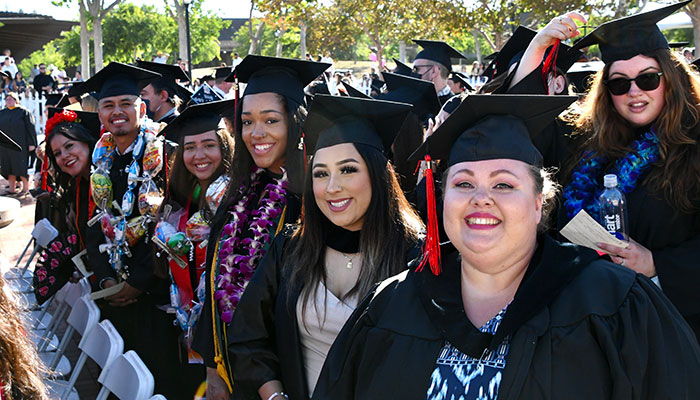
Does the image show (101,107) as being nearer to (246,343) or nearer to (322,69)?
(322,69)

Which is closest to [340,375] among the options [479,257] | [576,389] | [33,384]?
[479,257]

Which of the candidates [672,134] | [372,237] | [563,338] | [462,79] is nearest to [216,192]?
[372,237]

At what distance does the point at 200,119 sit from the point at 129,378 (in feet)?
5.34

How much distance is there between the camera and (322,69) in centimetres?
361

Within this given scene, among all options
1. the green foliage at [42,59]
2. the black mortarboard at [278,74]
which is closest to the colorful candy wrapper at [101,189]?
the black mortarboard at [278,74]

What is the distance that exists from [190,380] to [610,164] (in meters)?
2.82

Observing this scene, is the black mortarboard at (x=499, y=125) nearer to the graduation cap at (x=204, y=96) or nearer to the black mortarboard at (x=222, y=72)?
the graduation cap at (x=204, y=96)

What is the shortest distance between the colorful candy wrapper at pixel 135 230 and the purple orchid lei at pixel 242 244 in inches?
56.3

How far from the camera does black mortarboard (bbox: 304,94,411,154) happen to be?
9.30ft

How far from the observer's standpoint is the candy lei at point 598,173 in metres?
2.85

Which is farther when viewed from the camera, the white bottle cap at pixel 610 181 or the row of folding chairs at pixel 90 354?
the row of folding chairs at pixel 90 354

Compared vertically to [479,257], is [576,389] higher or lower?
lower

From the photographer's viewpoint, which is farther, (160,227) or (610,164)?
(160,227)

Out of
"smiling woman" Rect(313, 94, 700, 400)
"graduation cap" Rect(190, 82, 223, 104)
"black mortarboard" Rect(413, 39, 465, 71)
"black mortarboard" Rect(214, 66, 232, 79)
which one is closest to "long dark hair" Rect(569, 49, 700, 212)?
"smiling woman" Rect(313, 94, 700, 400)
